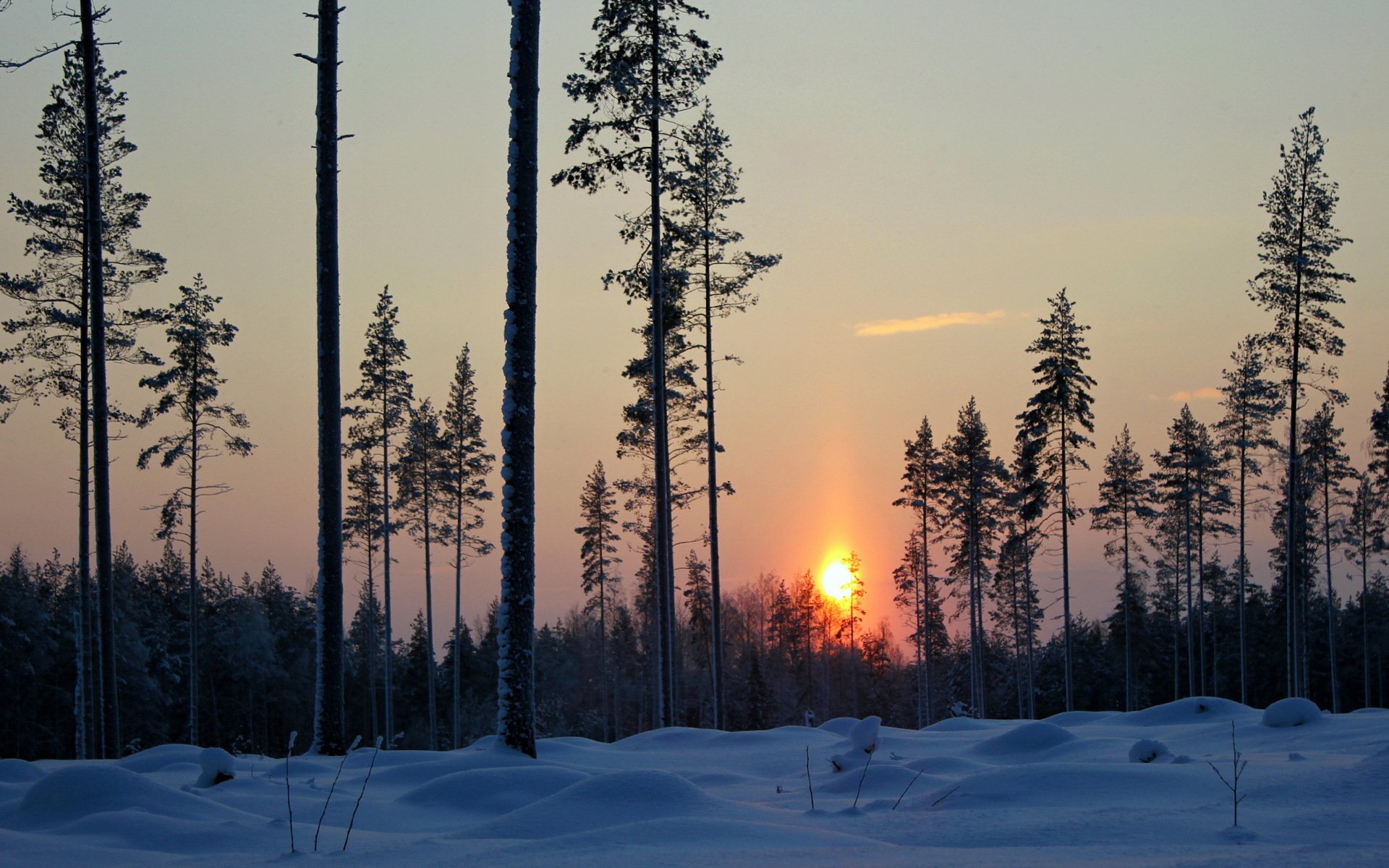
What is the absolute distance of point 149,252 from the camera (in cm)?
1989

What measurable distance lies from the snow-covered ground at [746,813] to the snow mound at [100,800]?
12 mm

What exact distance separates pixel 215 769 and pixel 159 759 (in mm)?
3027

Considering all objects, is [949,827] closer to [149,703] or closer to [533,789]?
[533,789]

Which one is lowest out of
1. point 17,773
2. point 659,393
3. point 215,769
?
point 17,773

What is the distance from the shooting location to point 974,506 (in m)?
40.4

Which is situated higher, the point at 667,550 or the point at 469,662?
the point at 667,550

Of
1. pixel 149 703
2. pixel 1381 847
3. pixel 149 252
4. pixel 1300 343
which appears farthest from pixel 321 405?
pixel 149 703

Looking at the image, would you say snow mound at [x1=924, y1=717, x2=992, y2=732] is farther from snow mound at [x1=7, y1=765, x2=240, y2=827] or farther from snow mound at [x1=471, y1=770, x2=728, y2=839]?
snow mound at [x1=7, y1=765, x2=240, y2=827]

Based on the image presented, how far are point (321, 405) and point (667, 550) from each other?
10.6 m

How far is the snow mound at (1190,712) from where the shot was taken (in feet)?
42.5

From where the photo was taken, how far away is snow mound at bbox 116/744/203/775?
9.38 m

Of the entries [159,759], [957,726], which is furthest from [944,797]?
[957,726]

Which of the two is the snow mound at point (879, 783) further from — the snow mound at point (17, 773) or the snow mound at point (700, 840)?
the snow mound at point (17, 773)

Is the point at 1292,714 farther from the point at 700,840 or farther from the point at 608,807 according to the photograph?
the point at 700,840
